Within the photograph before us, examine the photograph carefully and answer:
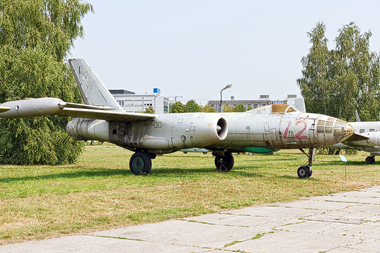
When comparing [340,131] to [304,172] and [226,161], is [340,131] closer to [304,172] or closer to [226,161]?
[304,172]

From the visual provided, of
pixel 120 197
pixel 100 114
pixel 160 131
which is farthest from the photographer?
pixel 160 131

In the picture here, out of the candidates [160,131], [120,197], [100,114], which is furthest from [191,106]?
[120,197]

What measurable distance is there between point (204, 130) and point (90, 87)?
6.53 metres

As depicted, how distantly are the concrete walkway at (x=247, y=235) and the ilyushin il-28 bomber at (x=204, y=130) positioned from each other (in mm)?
6468

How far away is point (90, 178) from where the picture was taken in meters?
15.5

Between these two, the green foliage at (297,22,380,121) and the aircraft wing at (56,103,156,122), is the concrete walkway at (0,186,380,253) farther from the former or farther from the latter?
the green foliage at (297,22,380,121)

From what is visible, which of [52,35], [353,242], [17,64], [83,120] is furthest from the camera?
[52,35]

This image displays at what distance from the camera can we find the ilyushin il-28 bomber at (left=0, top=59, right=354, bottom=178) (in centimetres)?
1512

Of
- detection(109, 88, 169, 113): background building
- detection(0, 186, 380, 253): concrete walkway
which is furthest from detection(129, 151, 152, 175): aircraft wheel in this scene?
detection(109, 88, 169, 113): background building

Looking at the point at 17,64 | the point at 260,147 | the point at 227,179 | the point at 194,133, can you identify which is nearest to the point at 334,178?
the point at 260,147

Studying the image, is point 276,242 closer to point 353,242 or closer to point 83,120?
point 353,242

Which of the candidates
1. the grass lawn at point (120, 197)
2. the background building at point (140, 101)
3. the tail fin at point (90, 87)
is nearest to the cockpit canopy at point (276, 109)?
the grass lawn at point (120, 197)

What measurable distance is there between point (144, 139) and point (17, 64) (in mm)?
9983

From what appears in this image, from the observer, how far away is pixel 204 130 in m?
15.4
